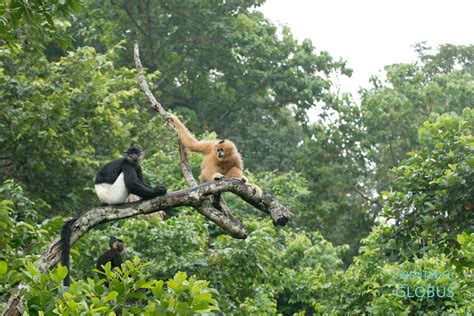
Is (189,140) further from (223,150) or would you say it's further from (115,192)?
(115,192)

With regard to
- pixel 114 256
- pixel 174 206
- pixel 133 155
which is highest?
pixel 133 155

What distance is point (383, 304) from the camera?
856 cm

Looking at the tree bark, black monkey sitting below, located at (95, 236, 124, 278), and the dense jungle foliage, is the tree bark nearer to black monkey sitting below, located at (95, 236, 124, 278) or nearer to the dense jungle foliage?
the dense jungle foliage

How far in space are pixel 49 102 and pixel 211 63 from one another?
13462mm

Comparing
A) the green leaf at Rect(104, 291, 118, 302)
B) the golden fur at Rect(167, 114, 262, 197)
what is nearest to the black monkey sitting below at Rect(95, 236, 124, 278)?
the golden fur at Rect(167, 114, 262, 197)

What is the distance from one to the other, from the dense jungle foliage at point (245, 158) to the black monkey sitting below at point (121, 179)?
1.80 feet

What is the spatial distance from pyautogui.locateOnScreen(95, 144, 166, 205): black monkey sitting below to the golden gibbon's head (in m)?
1.34

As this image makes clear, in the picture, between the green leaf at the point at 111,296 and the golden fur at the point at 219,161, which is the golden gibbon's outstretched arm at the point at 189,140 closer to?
the golden fur at the point at 219,161

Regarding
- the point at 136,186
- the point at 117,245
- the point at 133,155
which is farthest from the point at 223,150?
the point at 136,186

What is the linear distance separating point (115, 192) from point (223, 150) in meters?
1.72

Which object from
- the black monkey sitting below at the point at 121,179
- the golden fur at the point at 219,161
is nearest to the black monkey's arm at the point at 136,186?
the black monkey sitting below at the point at 121,179

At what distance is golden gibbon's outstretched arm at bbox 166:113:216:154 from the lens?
6.95m

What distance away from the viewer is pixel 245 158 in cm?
2367

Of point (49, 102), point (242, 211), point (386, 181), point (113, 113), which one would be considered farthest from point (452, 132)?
point (386, 181)
